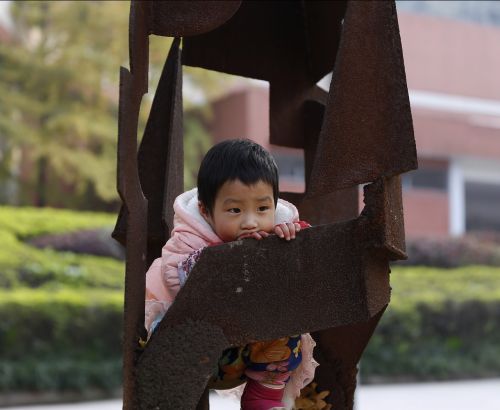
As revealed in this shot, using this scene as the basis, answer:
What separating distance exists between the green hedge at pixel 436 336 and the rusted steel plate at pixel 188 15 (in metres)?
7.48

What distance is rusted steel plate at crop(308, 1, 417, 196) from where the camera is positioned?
1.83 m

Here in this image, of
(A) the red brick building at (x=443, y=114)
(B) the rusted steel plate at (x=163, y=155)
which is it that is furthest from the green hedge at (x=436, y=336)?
(B) the rusted steel plate at (x=163, y=155)

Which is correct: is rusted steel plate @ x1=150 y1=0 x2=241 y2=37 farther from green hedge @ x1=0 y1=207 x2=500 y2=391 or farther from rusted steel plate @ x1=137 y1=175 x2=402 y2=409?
green hedge @ x1=0 y1=207 x2=500 y2=391

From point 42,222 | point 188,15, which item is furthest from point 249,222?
point 42,222

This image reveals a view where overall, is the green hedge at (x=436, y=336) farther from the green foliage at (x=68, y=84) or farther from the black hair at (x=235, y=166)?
the black hair at (x=235, y=166)

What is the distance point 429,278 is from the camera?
1104 cm

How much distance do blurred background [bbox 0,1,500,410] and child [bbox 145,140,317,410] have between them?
5.87 m

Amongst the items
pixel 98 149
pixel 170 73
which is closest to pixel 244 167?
pixel 170 73

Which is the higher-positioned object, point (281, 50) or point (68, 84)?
point (68, 84)

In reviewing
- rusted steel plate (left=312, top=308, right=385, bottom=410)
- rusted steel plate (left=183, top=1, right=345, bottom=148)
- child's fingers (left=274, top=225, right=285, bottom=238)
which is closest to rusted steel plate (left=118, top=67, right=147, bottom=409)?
child's fingers (left=274, top=225, right=285, bottom=238)

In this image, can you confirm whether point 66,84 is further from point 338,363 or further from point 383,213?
point 383,213

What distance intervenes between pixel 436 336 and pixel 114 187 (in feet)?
18.4

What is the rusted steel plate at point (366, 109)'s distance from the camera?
1.83m

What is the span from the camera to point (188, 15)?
1880 mm
